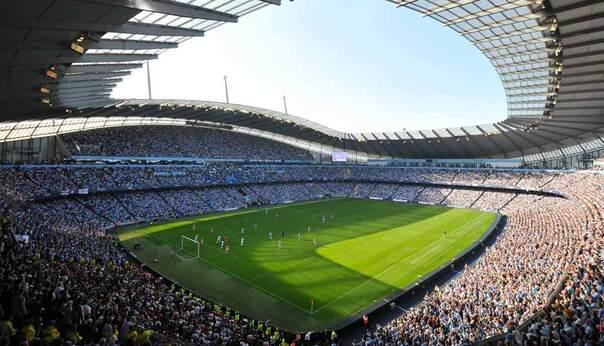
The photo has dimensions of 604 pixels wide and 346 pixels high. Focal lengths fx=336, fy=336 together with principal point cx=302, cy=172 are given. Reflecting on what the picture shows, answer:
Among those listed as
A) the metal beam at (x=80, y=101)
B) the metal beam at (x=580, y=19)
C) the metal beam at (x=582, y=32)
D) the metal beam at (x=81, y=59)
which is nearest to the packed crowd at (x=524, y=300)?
the metal beam at (x=582, y=32)

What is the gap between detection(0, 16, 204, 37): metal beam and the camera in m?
11.2

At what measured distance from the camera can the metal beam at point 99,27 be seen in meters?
11.2

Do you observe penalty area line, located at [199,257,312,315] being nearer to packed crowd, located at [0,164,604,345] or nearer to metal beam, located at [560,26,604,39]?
packed crowd, located at [0,164,604,345]

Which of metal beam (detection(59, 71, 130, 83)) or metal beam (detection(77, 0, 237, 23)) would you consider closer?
metal beam (detection(77, 0, 237, 23))

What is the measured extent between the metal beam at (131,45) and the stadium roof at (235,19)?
0.19 feet

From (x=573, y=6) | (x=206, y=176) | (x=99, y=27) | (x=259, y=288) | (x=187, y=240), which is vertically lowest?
(x=259, y=288)

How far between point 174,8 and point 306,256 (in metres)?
25.3

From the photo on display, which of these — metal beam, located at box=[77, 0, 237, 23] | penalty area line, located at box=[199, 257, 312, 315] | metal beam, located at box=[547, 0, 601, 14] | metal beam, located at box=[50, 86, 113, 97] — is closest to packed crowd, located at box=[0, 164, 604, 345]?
penalty area line, located at box=[199, 257, 312, 315]

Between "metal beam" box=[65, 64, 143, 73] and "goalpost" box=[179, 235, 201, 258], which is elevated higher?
"metal beam" box=[65, 64, 143, 73]

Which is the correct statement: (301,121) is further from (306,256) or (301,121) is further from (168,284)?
(168,284)

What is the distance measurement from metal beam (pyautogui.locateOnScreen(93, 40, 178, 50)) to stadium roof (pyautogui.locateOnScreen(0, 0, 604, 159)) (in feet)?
0.19

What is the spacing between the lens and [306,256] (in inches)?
1334

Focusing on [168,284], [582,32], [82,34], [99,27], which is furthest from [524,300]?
[82,34]

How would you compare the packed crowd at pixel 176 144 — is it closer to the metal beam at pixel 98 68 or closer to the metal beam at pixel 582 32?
the metal beam at pixel 98 68
